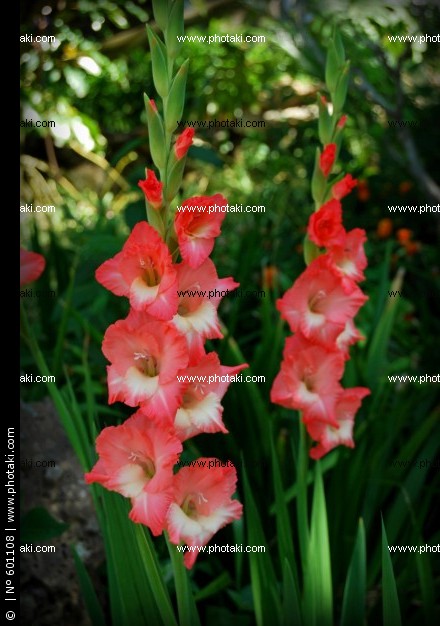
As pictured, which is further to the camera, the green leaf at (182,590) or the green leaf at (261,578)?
the green leaf at (261,578)

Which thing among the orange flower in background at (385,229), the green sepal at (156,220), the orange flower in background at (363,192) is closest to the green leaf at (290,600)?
the green sepal at (156,220)

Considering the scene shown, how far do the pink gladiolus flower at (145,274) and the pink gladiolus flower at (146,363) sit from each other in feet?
0.07

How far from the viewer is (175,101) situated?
75 cm

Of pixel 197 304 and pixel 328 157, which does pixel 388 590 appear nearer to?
pixel 197 304

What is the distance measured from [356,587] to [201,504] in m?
0.26

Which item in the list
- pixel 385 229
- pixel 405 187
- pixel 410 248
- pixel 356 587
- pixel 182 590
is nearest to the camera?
pixel 182 590

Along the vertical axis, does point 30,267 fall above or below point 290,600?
above

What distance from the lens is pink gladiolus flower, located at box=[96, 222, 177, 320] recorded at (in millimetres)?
745

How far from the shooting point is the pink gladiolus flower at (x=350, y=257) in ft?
3.25

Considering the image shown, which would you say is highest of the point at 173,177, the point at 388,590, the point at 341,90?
the point at 341,90

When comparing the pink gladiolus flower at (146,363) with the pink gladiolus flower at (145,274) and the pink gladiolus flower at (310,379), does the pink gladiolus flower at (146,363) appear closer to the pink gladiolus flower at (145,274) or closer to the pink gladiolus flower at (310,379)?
the pink gladiolus flower at (145,274)

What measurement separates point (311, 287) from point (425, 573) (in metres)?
0.46

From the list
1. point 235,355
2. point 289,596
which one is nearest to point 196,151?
point 235,355

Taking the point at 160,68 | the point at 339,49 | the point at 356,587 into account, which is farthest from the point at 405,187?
the point at 160,68
